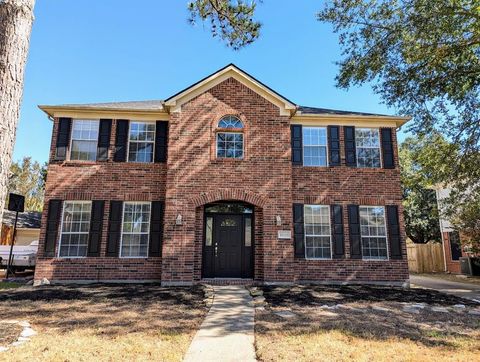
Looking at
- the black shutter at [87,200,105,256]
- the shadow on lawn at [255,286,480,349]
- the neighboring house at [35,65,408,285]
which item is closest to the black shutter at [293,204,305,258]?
the neighboring house at [35,65,408,285]

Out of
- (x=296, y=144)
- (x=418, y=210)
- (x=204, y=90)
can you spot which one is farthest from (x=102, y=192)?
(x=418, y=210)

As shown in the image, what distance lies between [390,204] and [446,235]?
10415mm

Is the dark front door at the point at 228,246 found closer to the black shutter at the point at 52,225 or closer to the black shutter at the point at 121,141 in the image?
the black shutter at the point at 121,141

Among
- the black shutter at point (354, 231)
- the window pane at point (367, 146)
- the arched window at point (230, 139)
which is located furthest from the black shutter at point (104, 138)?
the window pane at point (367, 146)

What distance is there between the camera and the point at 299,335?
538 cm

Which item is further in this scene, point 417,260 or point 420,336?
point 417,260

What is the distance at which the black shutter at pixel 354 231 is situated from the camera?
11.2 meters

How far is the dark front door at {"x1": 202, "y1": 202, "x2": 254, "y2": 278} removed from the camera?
35.7 feet

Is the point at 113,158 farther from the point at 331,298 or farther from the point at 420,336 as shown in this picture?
the point at 420,336

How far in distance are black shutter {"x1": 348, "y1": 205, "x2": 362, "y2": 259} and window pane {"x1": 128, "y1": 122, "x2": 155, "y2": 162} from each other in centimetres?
715

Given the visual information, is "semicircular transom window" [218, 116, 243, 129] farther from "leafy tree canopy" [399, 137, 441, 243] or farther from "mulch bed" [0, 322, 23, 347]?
"leafy tree canopy" [399, 137, 441, 243]

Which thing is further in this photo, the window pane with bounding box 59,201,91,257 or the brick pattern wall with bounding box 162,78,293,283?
the window pane with bounding box 59,201,91,257

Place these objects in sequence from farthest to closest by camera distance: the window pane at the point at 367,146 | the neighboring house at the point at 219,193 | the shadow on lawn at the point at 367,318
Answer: the window pane at the point at 367,146, the neighboring house at the point at 219,193, the shadow on lawn at the point at 367,318

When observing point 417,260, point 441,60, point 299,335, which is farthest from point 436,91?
point 417,260
